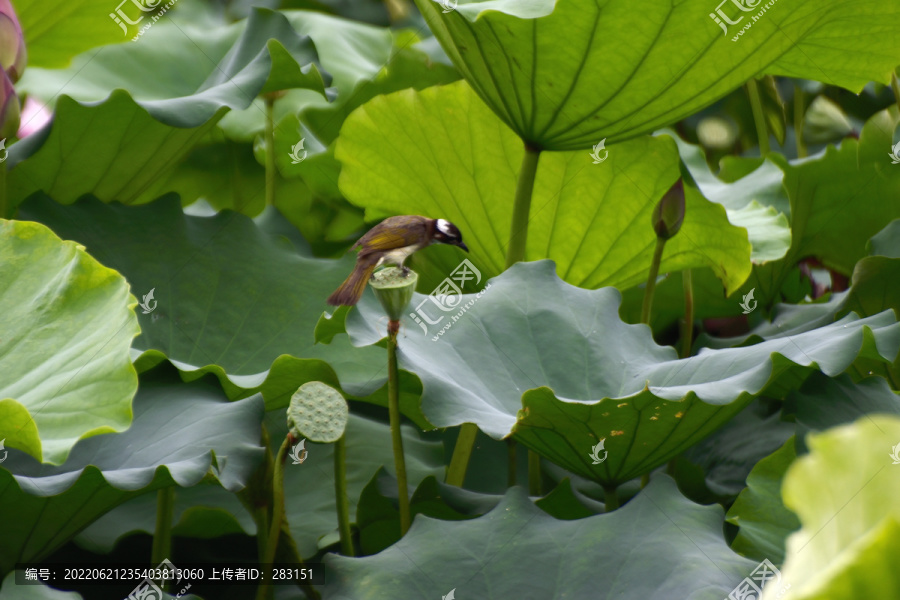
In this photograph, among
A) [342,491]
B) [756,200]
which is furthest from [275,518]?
[756,200]

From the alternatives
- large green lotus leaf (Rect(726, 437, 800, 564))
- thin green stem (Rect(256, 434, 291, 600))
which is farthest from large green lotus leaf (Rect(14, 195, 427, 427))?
large green lotus leaf (Rect(726, 437, 800, 564))

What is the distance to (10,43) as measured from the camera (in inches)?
36.3

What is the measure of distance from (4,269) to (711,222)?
2.73 ft

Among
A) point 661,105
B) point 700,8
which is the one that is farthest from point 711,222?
point 700,8

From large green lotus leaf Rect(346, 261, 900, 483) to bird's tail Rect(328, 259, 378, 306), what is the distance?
1.6 inches

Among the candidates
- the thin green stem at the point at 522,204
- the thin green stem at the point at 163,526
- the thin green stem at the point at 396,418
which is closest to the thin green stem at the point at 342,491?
the thin green stem at the point at 396,418

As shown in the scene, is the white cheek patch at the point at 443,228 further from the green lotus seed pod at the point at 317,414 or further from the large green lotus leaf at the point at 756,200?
the large green lotus leaf at the point at 756,200

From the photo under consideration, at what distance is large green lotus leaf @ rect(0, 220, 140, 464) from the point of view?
2.02 feet

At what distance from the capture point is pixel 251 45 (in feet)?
3.83

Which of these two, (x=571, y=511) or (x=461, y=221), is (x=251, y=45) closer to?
(x=461, y=221)

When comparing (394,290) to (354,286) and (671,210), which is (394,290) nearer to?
(354,286)

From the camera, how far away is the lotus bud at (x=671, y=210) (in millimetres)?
991

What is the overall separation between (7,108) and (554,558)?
2.37ft

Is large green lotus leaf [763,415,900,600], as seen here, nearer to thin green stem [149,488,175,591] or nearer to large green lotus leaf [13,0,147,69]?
thin green stem [149,488,175,591]
